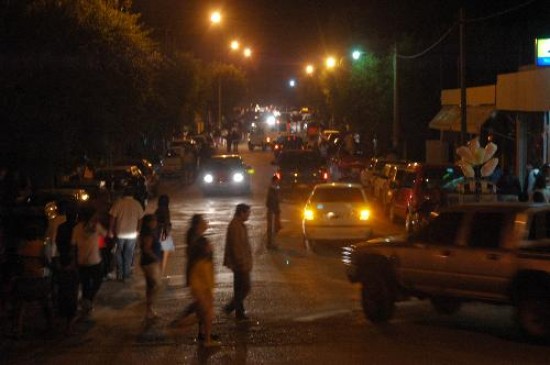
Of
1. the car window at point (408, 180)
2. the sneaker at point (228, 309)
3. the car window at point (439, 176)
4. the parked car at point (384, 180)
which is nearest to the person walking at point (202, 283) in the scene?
the sneaker at point (228, 309)

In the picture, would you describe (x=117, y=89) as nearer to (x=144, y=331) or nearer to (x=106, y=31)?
(x=106, y=31)

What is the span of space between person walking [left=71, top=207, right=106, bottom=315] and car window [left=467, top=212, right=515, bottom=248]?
526 cm

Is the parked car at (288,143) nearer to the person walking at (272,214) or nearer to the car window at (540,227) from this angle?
the person walking at (272,214)

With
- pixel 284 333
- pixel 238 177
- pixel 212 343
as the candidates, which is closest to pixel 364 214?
pixel 284 333

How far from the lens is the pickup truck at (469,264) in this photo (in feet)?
37.4

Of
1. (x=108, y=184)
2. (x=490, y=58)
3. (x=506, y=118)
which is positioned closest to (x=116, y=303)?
(x=108, y=184)

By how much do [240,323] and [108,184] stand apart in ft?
47.4

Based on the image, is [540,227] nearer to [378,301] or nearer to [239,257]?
[378,301]

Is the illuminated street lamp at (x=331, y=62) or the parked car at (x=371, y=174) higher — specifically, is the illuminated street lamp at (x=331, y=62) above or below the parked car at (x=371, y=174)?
above

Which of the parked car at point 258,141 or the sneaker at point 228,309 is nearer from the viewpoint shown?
the sneaker at point 228,309

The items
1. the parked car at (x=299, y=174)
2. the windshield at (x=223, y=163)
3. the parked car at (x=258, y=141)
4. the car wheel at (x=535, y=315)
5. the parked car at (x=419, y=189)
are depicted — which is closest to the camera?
the car wheel at (x=535, y=315)

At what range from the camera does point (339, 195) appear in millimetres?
21938

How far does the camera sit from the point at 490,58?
169 feet

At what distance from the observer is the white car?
2155 cm
